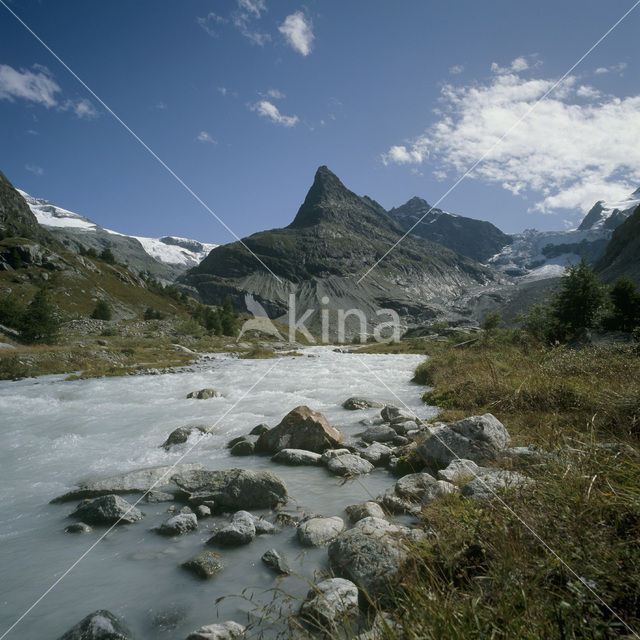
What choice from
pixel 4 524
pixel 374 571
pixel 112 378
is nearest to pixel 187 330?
pixel 112 378

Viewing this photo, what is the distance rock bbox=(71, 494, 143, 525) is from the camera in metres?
5.27

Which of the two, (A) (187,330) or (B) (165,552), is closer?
(B) (165,552)

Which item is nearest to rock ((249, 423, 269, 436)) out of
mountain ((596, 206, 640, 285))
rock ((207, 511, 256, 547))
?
rock ((207, 511, 256, 547))

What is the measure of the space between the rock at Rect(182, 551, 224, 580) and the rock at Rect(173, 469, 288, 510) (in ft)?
4.29

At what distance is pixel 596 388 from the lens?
275 inches

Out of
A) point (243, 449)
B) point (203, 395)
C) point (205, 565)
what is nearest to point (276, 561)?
point (205, 565)

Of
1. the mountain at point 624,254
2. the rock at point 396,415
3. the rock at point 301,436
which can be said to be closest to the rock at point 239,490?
the rock at point 301,436

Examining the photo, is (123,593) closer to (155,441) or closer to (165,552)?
(165,552)

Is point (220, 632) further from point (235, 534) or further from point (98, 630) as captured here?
point (235, 534)

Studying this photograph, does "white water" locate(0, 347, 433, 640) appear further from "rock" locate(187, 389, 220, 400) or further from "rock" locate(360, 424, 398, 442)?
"rock" locate(360, 424, 398, 442)

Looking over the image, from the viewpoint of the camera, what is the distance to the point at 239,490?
18.5ft

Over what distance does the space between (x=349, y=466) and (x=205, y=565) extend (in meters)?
3.36

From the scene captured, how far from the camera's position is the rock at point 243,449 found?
27.2 feet

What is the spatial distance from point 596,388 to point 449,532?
18.8 ft
